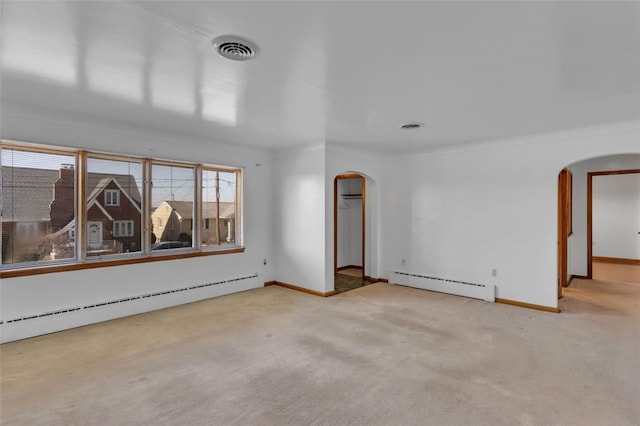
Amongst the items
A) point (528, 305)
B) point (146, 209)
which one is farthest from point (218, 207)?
point (528, 305)

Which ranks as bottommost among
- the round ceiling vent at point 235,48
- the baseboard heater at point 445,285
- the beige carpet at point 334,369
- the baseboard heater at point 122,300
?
the beige carpet at point 334,369

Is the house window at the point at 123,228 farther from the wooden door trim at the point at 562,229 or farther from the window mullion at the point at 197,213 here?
the wooden door trim at the point at 562,229

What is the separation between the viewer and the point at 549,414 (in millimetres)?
2131

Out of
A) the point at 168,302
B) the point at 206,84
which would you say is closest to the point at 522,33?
the point at 206,84

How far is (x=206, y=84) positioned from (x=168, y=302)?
3.09 m

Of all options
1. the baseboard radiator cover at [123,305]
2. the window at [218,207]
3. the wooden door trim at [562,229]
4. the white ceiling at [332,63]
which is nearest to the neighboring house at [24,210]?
the baseboard radiator cover at [123,305]

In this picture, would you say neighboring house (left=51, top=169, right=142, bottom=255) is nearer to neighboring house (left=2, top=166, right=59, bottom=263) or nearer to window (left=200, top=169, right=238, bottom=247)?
neighboring house (left=2, top=166, right=59, bottom=263)

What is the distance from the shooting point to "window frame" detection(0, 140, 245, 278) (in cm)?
342

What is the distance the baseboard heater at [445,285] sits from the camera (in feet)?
15.6

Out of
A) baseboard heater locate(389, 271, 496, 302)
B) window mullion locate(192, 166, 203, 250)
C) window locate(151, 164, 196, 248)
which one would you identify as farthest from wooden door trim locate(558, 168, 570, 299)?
window locate(151, 164, 196, 248)

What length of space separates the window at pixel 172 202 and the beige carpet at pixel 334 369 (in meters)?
1.07

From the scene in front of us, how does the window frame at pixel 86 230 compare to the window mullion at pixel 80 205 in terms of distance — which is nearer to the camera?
the window frame at pixel 86 230

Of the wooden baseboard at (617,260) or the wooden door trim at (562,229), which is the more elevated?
the wooden door trim at (562,229)

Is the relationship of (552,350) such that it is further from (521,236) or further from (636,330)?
(521,236)
